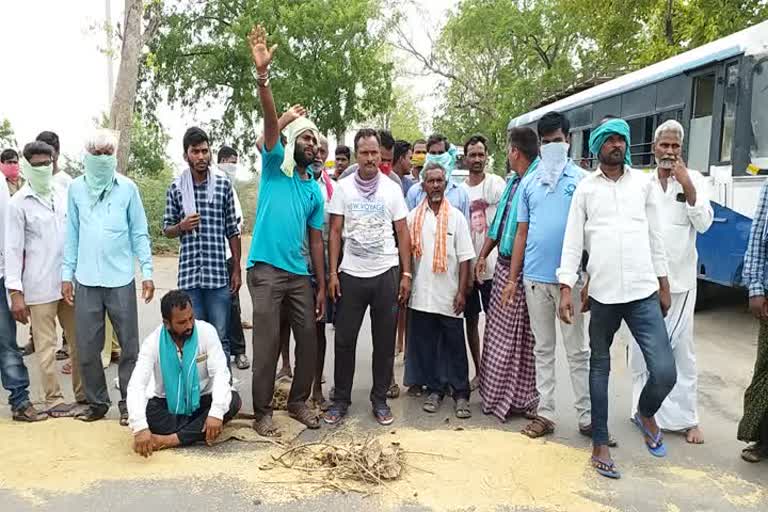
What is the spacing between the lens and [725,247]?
23.9 feet

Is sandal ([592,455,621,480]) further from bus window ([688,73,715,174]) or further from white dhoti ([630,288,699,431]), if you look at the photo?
bus window ([688,73,715,174])

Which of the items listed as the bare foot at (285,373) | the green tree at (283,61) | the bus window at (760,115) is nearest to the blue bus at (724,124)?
the bus window at (760,115)

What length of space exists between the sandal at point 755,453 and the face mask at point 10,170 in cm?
670

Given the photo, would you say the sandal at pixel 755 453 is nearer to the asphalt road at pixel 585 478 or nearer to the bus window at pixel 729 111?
the asphalt road at pixel 585 478

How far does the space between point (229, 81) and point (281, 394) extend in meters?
17.1

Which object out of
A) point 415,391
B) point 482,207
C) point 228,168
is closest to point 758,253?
point 482,207

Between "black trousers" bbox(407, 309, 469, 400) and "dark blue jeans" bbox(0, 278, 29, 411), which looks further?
"black trousers" bbox(407, 309, 469, 400)

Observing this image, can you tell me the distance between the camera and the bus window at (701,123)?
25.6ft

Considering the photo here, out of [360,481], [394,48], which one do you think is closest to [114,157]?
[360,481]

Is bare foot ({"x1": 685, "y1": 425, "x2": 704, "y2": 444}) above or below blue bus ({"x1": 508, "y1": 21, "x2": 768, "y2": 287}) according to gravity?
below

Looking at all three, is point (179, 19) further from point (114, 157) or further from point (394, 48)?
point (114, 157)

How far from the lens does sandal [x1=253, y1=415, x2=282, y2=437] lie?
13.8 feet

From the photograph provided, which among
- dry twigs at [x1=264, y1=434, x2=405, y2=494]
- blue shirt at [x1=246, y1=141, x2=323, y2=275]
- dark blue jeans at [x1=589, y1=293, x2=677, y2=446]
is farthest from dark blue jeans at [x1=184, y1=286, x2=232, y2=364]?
dark blue jeans at [x1=589, y1=293, x2=677, y2=446]

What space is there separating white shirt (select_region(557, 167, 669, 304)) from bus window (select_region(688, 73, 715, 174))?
448cm
